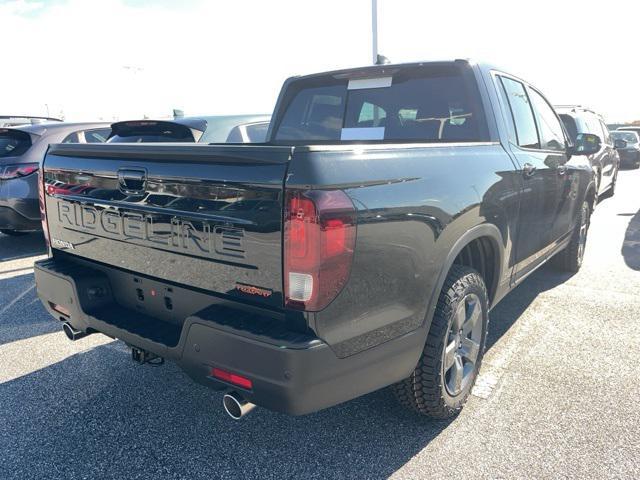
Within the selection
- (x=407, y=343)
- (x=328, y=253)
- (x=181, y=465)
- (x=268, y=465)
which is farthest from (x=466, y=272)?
(x=181, y=465)

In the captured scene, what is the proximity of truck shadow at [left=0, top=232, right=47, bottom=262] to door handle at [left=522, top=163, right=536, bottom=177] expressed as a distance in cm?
597

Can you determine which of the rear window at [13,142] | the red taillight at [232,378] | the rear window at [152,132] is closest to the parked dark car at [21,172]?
the rear window at [13,142]

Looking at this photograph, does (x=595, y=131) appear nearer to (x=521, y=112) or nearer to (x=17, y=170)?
(x=521, y=112)

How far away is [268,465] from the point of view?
A: 2357 mm

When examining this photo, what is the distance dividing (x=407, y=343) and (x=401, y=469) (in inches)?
24.9

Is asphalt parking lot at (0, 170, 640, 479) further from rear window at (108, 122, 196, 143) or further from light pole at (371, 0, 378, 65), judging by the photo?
light pole at (371, 0, 378, 65)

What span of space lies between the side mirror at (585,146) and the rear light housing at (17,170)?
20.1 ft

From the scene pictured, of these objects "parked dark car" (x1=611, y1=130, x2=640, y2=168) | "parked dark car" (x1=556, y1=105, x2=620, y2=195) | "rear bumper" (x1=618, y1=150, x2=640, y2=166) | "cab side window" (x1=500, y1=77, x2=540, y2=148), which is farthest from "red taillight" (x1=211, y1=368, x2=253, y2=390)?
"rear bumper" (x1=618, y1=150, x2=640, y2=166)

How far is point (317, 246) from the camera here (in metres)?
1.75

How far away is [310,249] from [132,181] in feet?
3.34

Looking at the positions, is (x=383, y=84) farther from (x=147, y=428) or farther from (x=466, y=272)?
(x=147, y=428)

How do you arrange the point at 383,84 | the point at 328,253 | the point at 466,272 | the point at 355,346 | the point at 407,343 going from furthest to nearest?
the point at 383,84, the point at 466,272, the point at 407,343, the point at 355,346, the point at 328,253

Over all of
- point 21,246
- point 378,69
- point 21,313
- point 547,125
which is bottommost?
point 21,246

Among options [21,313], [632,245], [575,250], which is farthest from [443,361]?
[632,245]
